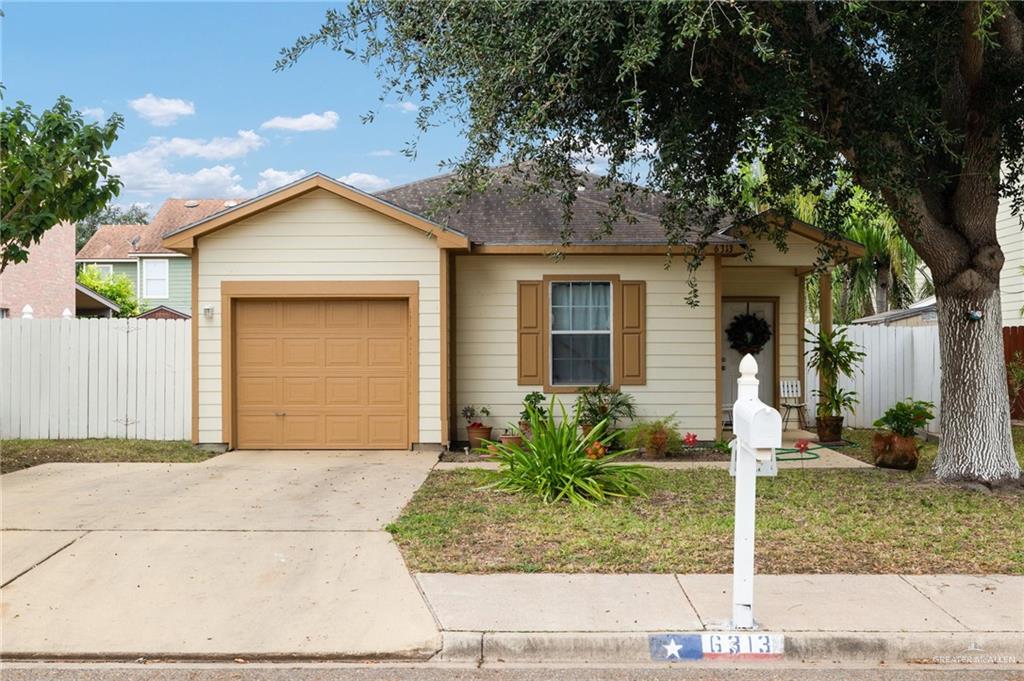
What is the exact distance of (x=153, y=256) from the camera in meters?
35.3

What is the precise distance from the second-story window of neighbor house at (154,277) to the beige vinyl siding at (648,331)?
89.4 ft

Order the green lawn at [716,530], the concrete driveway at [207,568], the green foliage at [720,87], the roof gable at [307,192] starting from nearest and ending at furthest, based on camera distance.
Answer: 1. the concrete driveway at [207,568]
2. the green lawn at [716,530]
3. the green foliage at [720,87]
4. the roof gable at [307,192]

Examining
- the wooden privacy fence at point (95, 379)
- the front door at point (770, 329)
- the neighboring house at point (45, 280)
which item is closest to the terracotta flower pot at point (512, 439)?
the front door at point (770, 329)

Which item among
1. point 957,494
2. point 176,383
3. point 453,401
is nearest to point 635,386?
point 453,401

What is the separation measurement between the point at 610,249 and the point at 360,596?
745cm

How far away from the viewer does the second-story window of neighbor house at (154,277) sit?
1401 inches

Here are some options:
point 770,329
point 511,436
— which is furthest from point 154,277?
point 770,329

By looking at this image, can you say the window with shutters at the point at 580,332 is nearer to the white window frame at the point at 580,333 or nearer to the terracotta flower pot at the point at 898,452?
the white window frame at the point at 580,333

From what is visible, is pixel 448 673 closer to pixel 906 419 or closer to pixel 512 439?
pixel 512 439

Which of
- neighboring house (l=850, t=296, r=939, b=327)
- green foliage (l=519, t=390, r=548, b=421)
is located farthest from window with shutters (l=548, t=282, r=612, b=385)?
neighboring house (l=850, t=296, r=939, b=327)

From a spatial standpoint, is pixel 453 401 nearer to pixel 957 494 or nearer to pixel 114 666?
pixel 957 494

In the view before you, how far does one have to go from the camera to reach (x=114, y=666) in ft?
14.7

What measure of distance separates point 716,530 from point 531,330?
5.64 m

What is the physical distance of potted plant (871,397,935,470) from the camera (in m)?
9.88
